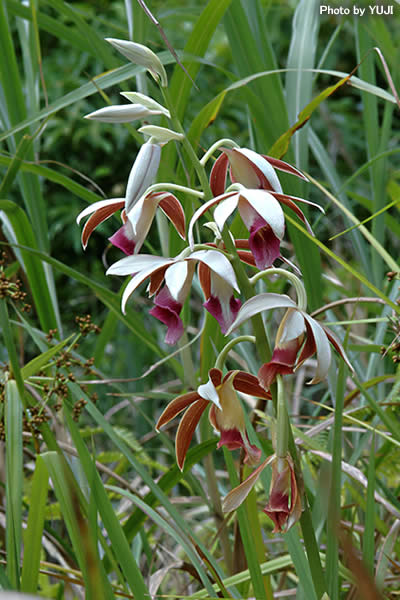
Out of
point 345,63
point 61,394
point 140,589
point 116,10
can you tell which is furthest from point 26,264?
point 345,63

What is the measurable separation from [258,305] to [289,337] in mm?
28

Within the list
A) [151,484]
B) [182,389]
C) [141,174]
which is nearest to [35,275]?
[182,389]

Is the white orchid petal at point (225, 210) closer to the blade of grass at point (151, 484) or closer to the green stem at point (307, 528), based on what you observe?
the green stem at point (307, 528)

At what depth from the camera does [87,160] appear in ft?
7.01

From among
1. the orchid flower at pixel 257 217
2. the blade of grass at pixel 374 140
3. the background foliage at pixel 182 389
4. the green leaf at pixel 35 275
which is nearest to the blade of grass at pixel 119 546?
the background foliage at pixel 182 389

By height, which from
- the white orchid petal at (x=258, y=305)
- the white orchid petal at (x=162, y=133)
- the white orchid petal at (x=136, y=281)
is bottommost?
the white orchid petal at (x=258, y=305)

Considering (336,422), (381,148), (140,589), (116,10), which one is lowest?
(140,589)

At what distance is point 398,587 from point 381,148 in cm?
56

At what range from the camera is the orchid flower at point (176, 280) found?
372 millimetres

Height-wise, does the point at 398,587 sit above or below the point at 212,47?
below

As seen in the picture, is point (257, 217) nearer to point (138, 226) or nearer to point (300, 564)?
point (138, 226)

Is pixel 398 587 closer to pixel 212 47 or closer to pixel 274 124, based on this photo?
pixel 274 124

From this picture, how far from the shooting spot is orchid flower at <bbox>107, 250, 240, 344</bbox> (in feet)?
1.22

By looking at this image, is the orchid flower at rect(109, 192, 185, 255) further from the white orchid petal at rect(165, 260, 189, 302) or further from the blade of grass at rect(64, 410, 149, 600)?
the blade of grass at rect(64, 410, 149, 600)
